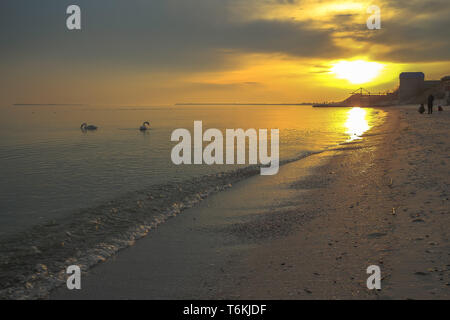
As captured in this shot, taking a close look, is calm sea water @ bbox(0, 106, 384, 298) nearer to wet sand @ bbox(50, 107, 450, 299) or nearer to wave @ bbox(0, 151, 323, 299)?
wave @ bbox(0, 151, 323, 299)

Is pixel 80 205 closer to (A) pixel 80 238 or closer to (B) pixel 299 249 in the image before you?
(A) pixel 80 238

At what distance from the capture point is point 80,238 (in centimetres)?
729

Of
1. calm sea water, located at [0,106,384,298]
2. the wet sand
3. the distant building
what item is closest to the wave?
calm sea water, located at [0,106,384,298]

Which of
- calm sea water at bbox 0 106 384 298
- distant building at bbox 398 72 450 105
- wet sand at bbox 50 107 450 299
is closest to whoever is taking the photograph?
wet sand at bbox 50 107 450 299

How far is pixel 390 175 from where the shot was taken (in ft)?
34.6

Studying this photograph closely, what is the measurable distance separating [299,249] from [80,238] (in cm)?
522

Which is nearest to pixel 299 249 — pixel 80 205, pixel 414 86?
pixel 80 205

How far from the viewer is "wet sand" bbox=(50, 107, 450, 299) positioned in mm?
4410

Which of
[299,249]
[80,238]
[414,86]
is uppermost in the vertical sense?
[414,86]

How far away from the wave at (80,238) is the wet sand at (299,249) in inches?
18.8

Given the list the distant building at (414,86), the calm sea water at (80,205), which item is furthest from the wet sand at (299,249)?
the distant building at (414,86)

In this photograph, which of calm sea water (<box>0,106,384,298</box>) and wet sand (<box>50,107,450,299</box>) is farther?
calm sea water (<box>0,106,384,298</box>)

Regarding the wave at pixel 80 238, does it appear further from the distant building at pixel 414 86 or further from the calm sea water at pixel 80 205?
the distant building at pixel 414 86

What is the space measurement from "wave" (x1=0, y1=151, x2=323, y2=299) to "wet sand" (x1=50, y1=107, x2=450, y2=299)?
1.57ft
